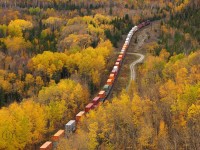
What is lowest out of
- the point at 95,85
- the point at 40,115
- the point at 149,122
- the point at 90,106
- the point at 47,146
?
the point at 47,146

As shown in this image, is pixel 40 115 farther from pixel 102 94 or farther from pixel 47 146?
pixel 102 94

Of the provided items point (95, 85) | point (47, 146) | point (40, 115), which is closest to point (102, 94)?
point (95, 85)

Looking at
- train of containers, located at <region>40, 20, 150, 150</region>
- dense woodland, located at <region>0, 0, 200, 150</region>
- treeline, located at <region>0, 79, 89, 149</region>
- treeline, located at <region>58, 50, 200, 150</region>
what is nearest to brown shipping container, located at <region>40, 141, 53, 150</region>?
train of containers, located at <region>40, 20, 150, 150</region>

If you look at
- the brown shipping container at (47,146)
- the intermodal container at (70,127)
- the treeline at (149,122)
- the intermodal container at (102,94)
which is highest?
the treeline at (149,122)

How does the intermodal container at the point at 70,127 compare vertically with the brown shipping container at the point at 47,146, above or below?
above

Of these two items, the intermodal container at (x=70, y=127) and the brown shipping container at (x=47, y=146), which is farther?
the intermodal container at (x=70, y=127)

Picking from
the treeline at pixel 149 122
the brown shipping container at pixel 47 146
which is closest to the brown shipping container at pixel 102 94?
the treeline at pixel 149 122

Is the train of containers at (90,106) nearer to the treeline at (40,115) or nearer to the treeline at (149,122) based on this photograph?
the treeline at (149,122)

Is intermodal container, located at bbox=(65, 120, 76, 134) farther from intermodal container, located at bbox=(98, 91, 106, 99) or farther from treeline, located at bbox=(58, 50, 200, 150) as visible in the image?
intermodal container, located at bbox=(98, 91, 106, 99)

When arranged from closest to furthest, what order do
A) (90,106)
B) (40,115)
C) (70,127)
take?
1. (70,127)
2. (40,115)
3. (90,106)
